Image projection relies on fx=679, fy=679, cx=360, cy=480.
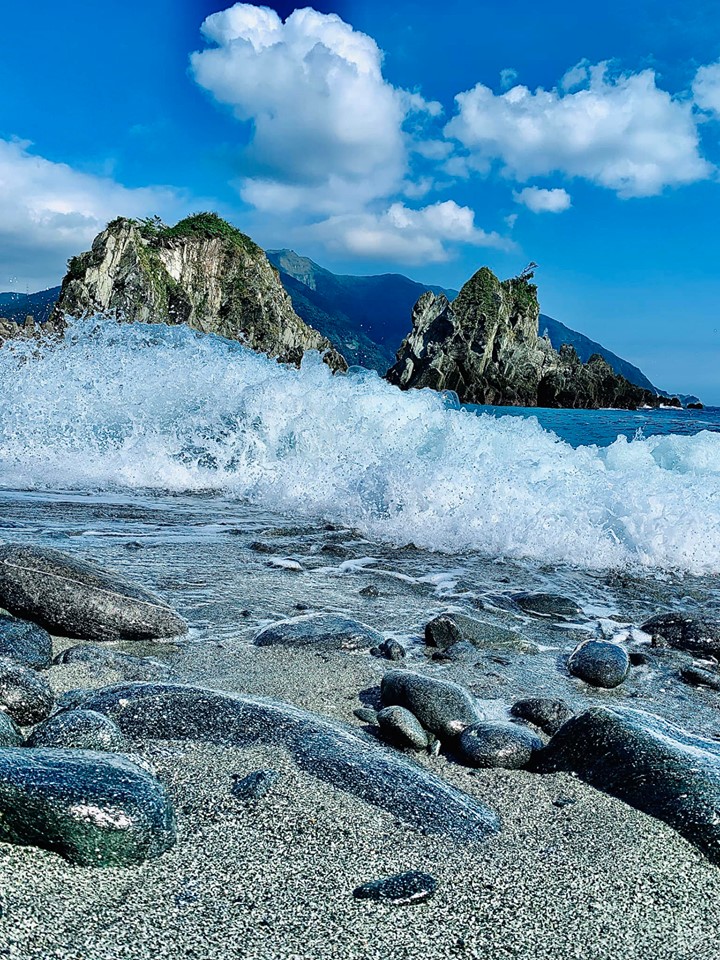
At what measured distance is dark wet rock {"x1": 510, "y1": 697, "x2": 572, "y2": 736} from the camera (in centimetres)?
216

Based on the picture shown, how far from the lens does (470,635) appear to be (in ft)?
10.3

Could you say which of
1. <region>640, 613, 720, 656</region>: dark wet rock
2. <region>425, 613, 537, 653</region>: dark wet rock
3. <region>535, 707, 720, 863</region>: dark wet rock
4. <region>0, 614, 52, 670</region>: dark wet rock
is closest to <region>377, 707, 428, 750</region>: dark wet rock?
<region>535, 707, 720, 863</region>: dark wet rock

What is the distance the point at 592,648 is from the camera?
2836 mm

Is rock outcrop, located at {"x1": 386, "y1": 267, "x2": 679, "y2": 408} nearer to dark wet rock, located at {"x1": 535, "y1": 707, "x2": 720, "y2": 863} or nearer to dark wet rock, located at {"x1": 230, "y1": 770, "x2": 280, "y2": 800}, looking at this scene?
dark wet rock, located at {"x1": 535, "y1": 707, "x2": 720, "y2": 863}

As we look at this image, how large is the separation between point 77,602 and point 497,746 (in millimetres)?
1858

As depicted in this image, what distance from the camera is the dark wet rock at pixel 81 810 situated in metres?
1.23

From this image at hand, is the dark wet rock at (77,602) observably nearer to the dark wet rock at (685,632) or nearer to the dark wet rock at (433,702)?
the dark wet rock at (433,702)

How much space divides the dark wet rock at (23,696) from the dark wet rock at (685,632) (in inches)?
104

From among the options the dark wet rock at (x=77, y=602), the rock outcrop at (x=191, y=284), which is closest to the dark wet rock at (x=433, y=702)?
the dark wet rock at (x=77, y=602)

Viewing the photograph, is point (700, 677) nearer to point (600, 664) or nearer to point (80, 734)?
point (600, 664)

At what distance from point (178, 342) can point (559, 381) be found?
214 ft

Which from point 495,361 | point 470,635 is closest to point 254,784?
point 470,635

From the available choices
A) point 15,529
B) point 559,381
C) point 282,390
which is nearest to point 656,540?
point 15,529

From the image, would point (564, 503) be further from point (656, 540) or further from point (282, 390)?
point (282, 390)
